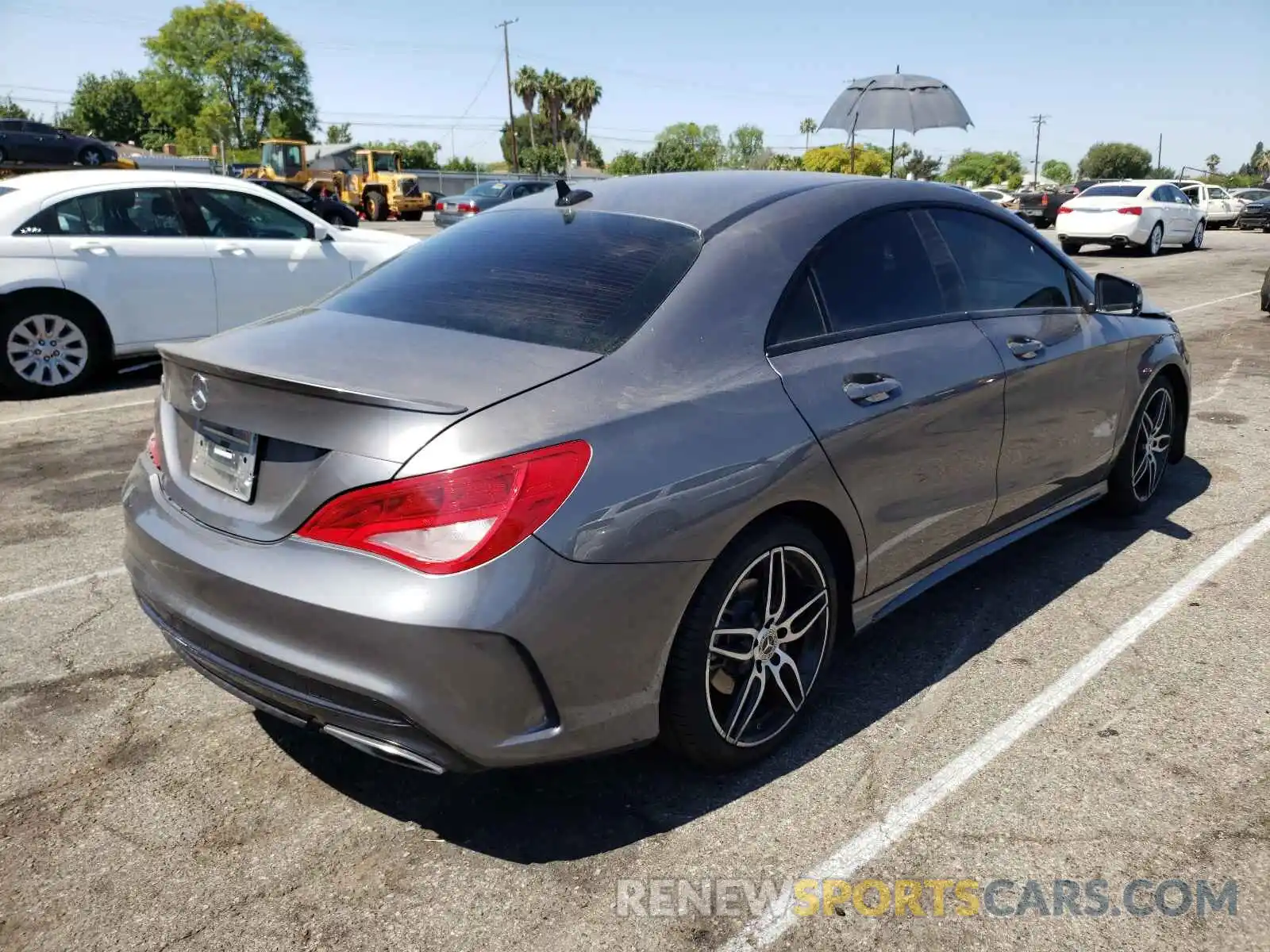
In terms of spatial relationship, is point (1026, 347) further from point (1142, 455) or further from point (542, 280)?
point (542, 280)

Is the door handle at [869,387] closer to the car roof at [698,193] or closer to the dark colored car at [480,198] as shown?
the car roof at [698,193]

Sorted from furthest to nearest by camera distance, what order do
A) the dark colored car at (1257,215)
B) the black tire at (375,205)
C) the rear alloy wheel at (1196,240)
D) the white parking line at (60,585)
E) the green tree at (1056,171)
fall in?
the green tree at (1056,171)
the black tire at (375,205)
the dark colored car at (1257,215)
the rear alloy wheel at (1196,240)
the white parking line at (60,585)

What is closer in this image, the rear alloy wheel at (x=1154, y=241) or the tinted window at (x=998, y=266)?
the tinted window at (x=998, y=266)

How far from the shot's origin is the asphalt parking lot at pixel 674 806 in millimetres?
2383

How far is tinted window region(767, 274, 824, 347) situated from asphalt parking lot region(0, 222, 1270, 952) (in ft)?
3.89

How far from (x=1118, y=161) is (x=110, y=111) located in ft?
345

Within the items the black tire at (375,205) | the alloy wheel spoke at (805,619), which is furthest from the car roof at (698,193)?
the black tire at (375,205)

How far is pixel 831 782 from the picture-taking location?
2924 mm

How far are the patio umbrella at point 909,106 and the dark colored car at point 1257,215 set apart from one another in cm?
2160

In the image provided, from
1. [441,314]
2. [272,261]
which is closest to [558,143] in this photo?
[272,261]

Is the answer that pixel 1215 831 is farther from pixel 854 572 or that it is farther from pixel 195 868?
pixel 195 868

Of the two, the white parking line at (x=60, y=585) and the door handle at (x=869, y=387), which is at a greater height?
the door handle at (x=869, y=387)

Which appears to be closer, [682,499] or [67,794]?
[682,499]

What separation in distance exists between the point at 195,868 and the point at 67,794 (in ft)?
1.83
